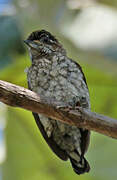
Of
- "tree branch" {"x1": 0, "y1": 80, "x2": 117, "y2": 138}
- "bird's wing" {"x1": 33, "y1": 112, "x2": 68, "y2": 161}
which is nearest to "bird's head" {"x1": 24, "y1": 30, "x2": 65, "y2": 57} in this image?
"bird's wing" {"x1": 33, "y1": 112, "x2": 68, "y2": 161}

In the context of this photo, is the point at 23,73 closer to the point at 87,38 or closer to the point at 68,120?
the point at 68,120

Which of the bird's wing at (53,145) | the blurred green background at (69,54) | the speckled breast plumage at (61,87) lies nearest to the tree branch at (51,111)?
the blurred green background at (69,54)

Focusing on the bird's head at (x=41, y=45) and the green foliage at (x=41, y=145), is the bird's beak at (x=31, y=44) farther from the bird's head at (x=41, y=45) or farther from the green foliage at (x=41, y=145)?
the green foliage at (x=41, y=145)

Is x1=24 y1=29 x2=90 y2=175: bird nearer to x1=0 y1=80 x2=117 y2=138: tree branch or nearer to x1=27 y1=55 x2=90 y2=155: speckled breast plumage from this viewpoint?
x1=27 y1=55 x2=90 y2=155: speckled breast plumage

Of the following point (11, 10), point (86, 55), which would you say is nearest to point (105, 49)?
point (86, 55)

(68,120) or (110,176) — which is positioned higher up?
(68,120)

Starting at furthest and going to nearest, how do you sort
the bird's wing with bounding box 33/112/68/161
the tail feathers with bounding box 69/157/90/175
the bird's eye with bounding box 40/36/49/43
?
the bird's eye with bounding box 40/36/49/43
the bird's wing with bounding box 33/112/68/161
the tail feathers with bounding box 69/157/90/175

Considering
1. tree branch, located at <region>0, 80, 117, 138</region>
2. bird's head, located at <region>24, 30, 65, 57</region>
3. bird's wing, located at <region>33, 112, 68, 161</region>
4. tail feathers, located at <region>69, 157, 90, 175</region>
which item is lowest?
tail feathers, located at <region>69, 157, 90, 175</region>

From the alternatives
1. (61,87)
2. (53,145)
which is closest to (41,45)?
(61,87)
